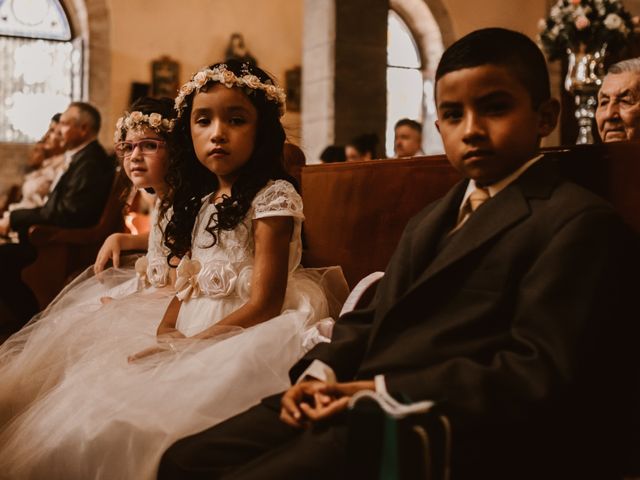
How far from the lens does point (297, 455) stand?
1.42 metres

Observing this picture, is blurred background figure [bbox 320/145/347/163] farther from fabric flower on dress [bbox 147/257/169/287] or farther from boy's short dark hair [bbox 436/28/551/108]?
boy's short dark hair [bbox 436/28/551/108]

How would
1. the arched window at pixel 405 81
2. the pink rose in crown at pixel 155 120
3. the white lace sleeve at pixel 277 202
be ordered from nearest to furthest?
the white lace sleeve at pixel 277 202
the pink rose in crown at pixel 155 120
the arched window at pixel 405 81

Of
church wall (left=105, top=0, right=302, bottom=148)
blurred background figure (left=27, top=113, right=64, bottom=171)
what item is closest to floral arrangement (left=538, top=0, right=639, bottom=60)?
blurred background figure (left=27, top=113, right=64, bottom=171)

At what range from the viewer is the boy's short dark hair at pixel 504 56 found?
1572 mm

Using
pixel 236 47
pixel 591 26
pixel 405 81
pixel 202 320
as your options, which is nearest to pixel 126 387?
pixel 202 320

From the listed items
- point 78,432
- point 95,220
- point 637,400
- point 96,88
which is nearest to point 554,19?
point 95,220

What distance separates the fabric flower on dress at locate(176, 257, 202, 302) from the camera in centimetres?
244

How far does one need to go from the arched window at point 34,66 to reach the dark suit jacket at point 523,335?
35.3ft

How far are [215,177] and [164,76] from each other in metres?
9.39

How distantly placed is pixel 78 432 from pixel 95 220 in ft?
11.5

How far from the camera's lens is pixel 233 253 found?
2.42 metres

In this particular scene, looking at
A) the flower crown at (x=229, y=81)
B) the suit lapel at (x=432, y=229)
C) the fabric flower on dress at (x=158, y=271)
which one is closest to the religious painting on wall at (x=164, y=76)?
the fabric flower on dress at (x=158, y=271)

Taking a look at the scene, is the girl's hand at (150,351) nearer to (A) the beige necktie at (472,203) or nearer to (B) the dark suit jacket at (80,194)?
(A) the beige necktie at (472,203)

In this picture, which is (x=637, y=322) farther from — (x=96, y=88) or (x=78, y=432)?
(x=96, y=88)
